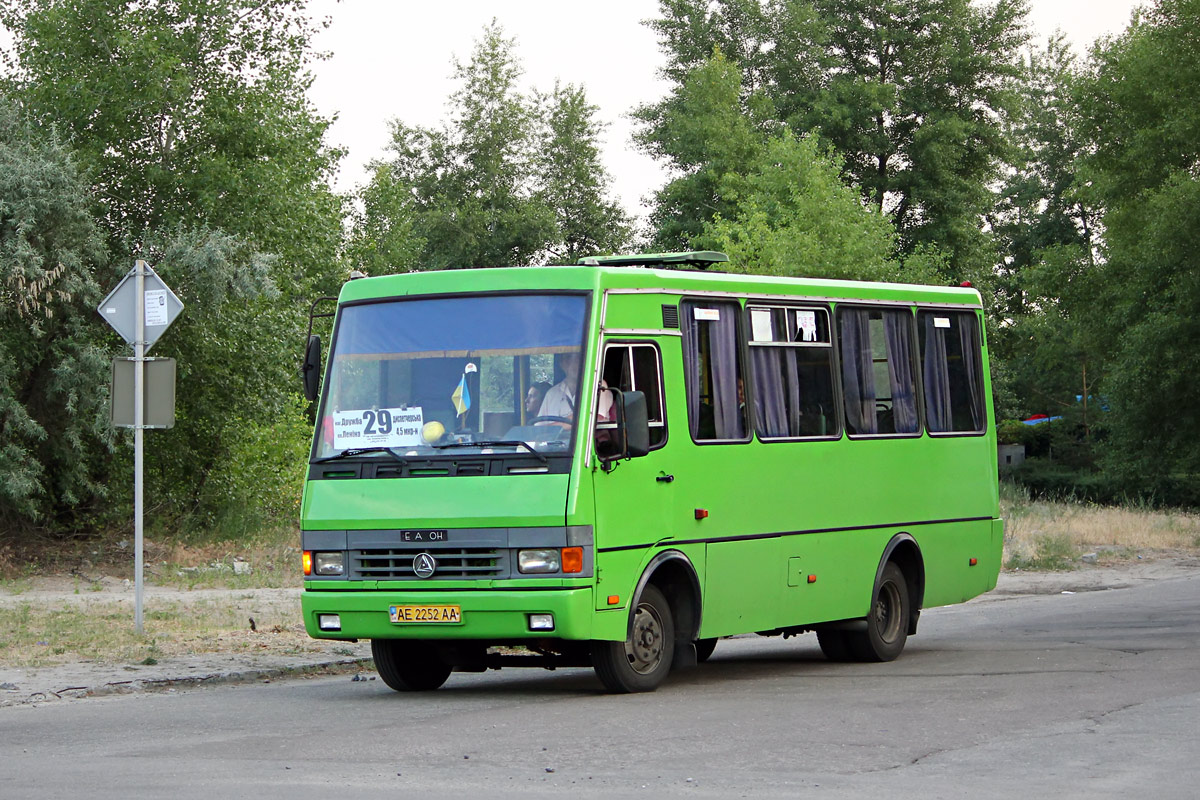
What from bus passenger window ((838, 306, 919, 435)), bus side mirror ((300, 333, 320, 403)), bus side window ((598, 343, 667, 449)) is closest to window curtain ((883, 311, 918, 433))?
bus passenger window ((838, 306, 919, 435))

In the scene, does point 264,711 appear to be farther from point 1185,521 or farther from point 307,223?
point 1185,521

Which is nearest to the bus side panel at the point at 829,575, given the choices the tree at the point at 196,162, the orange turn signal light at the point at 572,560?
the orange turn signal light at the point at 572,560

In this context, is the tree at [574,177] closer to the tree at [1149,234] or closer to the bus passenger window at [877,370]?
the tree at [1149,234]

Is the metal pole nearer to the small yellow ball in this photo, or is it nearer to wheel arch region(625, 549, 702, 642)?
the small yellow ball

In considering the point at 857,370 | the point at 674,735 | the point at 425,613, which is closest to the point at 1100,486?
the point at 857,370

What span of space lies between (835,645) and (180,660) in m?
5.74

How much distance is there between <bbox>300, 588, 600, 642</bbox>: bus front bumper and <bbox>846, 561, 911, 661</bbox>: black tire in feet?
12.7

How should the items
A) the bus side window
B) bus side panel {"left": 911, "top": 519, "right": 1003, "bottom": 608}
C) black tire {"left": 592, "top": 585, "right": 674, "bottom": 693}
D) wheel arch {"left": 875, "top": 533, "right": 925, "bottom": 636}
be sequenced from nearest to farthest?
black tire {"left": 592, "top": 585, "right": 674, "bottom": 693}, the bus side window, wheel arch {"left": 875, "top": 533, "right": 925, "bottom": 636}, bus side panel {"left": 911, "top": 519, "right": 1003, "bottom": 608}

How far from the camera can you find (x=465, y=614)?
38.5 ft

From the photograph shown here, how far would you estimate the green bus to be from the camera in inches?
463

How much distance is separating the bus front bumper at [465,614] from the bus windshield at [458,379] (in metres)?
1.00

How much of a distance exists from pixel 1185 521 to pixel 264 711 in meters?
30.3

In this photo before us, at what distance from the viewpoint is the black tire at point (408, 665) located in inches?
510

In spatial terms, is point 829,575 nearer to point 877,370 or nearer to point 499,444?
point 877,370
